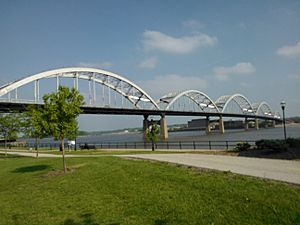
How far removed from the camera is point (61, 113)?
49.8 feet

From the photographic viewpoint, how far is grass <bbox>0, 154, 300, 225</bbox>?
6.02m

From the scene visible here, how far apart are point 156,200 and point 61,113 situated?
369 inches

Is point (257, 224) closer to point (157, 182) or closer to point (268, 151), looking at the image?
point (157, 182)

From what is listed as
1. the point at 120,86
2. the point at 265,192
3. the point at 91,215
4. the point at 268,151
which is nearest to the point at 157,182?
the point at 91,215

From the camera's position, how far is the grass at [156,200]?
6016mm

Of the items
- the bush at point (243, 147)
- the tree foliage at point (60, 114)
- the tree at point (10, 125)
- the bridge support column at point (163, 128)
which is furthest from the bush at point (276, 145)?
the bridge support column at point (163, 128)

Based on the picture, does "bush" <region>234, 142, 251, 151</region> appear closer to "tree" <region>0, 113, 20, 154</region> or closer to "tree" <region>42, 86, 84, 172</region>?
"tree" <region>42, 86, 84, 172</region>

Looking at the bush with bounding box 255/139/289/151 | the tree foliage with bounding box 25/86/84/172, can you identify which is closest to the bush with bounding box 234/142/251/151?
the bush with bounding box 255/139/289/151

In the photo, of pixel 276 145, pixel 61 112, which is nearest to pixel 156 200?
pixel 61 112

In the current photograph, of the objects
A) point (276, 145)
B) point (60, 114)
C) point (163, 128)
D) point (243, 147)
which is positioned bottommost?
point (243, 147)

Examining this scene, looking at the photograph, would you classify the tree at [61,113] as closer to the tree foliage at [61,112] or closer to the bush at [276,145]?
the tree foliage at [61,112]

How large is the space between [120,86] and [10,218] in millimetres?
75467

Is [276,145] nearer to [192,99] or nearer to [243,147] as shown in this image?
[243,147]

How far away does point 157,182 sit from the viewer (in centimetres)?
920
